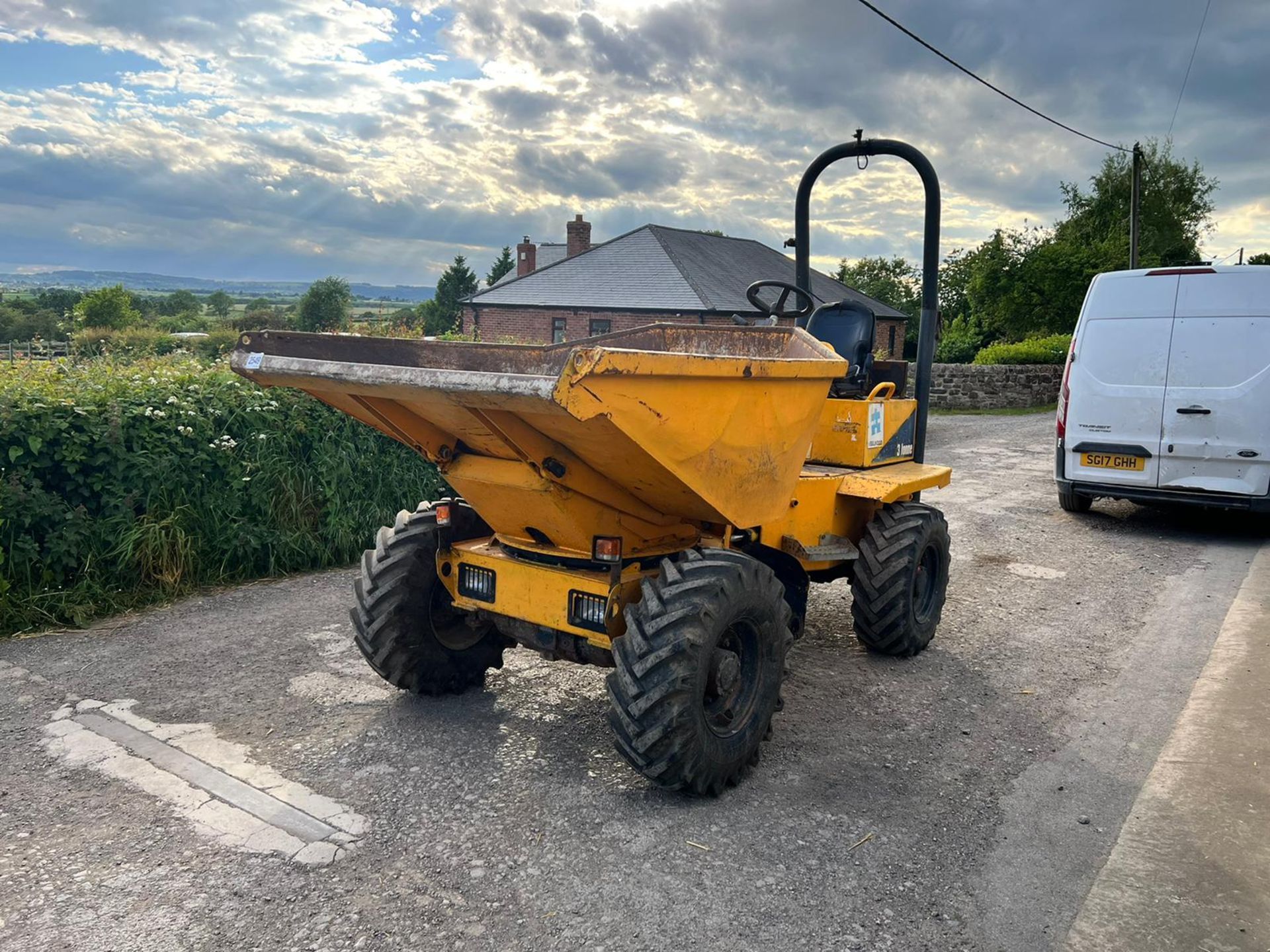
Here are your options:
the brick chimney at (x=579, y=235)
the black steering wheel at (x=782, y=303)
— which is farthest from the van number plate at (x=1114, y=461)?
the brick chimney at (x=579, y=235)

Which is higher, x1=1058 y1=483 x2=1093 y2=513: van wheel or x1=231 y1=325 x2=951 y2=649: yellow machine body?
x1=231 y1=325 x2=951 y2=649: yellow machine body

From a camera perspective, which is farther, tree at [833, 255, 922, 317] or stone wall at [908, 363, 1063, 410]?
tree at [833, 255, 922, 317]

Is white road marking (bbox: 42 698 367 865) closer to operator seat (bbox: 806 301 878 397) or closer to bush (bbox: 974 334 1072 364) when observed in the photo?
operator seat (bbox: 806 301 878 397)

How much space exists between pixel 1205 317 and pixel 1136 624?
11.3 feet

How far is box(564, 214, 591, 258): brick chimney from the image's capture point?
41531 millimetres

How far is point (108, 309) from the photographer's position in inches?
1879

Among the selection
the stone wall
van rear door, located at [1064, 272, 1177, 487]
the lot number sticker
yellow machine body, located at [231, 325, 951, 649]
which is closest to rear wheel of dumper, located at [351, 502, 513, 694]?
yellow machine body, located at [231, 325, 951, 649]

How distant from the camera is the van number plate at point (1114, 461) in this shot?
8.50m

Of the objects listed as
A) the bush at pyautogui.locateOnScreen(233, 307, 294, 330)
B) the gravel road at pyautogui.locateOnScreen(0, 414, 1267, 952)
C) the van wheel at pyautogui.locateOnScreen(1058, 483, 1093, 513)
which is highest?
the bush at pyautogui.locateOnScreen(233, 307, 294, 330)

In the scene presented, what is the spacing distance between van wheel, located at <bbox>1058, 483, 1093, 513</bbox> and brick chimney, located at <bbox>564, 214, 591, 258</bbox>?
3386cm

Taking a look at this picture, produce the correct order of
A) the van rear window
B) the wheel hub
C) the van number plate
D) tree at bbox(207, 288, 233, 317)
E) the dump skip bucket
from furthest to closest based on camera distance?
1. tree at bbox(207, 288, 233, 317)
2. the van number plate
3. the van rear window
4. the wheel hub
5. the dump skip bucket

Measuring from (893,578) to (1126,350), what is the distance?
488 cm

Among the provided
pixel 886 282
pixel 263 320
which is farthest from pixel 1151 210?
pixel 263 320

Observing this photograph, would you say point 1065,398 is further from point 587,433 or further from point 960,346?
point 960,346
